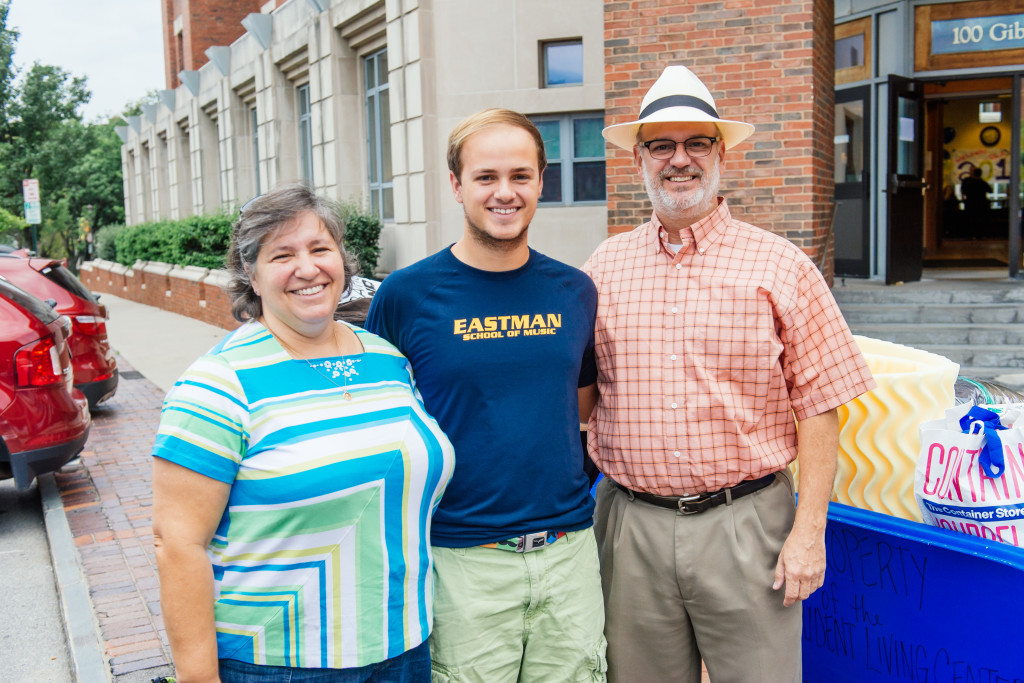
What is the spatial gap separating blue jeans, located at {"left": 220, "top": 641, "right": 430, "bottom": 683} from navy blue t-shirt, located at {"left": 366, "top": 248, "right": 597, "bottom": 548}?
14.2 inches

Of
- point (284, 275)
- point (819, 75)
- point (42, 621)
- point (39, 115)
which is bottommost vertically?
point (42, 621)

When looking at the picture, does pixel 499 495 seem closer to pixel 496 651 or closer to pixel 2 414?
pixel 496 651

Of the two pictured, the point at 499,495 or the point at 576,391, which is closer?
the point at 499,495

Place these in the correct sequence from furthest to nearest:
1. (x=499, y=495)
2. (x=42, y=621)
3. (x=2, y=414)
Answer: (x=2, y=414) → (x=42, y=621) → (x=499, y=495)

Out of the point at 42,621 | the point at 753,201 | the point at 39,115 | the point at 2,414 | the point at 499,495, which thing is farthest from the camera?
the point at 39,115

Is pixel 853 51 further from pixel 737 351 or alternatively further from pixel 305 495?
pixel 305 495

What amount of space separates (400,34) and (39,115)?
2465 centimetres

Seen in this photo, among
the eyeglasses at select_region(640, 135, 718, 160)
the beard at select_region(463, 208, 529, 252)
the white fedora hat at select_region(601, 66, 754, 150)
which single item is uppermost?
the white fedora hat at select_region(601, 66, 754, 150)

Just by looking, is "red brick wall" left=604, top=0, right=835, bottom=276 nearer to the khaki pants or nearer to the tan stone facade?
the tan stone facade

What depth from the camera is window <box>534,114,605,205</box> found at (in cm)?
1431

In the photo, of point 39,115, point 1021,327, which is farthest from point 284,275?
point 39,115

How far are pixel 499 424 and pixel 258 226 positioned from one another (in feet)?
2.65

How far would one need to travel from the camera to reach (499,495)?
2.49 metres

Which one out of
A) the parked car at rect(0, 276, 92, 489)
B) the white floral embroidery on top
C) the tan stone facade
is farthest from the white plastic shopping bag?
the tan stone facade
